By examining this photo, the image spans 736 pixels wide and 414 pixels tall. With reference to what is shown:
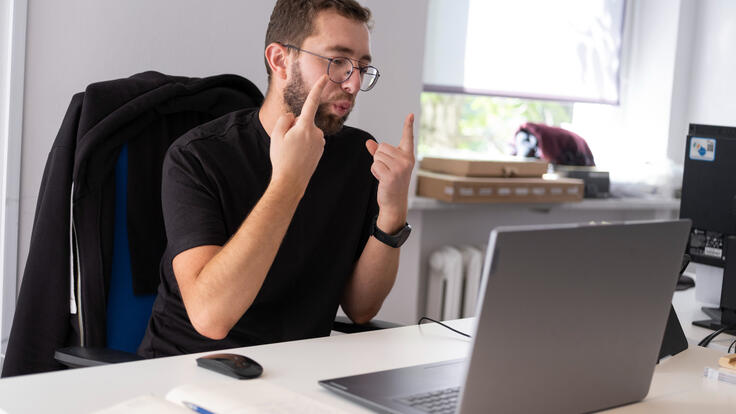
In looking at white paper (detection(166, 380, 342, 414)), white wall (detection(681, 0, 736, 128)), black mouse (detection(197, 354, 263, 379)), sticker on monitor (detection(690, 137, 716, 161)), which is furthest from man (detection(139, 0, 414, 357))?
white wall (detection(681, 0, 736, 128))

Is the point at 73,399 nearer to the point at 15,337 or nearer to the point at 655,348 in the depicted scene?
the point at 15,337

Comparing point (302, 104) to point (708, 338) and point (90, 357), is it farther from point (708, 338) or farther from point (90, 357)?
point (708, 338)

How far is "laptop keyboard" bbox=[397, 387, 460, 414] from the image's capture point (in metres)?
1.11

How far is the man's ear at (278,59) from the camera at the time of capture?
1.87 m

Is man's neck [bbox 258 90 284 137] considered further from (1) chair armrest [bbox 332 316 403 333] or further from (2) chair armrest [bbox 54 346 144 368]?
(2) chair armrest [bbox 54 346 144 368]

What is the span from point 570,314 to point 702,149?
123 cm

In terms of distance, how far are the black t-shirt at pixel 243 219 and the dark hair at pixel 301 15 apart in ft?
0.63

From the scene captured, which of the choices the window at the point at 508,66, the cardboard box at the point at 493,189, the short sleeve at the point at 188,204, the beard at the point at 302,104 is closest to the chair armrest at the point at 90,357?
the short sleeve at the point at 188,204

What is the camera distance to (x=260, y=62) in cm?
249

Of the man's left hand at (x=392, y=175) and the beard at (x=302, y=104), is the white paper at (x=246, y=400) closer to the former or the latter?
the man's left hand at (x=392, y=175)

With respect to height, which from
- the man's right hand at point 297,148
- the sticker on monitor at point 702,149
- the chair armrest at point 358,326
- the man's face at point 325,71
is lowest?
the chair armrest at point 358,326

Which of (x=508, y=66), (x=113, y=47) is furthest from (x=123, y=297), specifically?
(x=508, y=66)

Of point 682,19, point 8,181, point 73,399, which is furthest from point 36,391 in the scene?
point 682,19

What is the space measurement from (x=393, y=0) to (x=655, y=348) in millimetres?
1967
